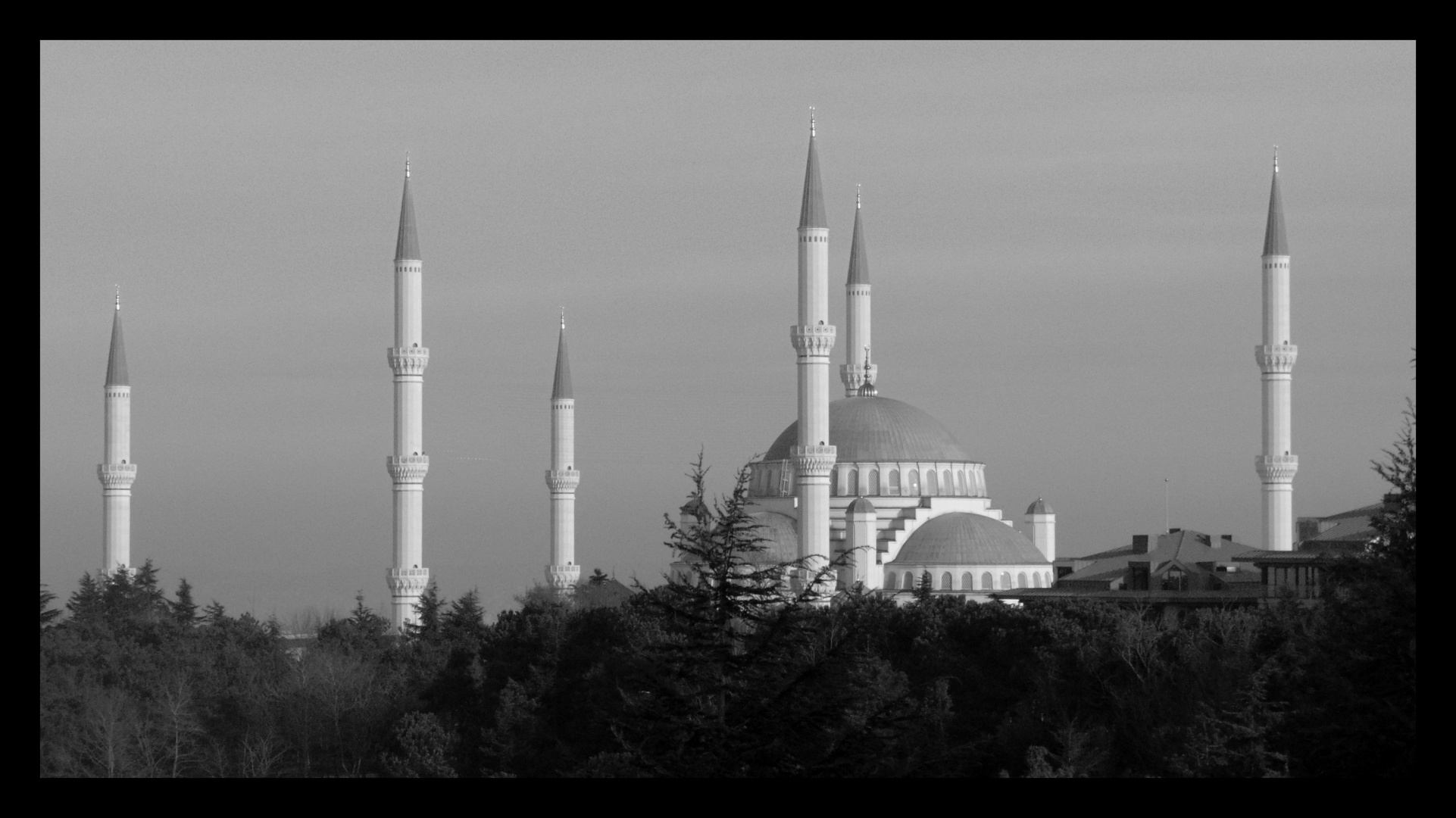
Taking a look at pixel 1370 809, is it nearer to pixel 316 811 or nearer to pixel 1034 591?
pixel 316 811

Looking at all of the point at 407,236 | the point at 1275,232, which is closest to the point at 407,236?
the point at 407,236

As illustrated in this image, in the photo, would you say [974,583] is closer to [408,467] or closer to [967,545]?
[967,545]

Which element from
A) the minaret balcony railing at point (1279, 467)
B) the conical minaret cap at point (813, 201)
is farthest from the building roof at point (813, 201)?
the minaret balcony railing at point (1279, 467)

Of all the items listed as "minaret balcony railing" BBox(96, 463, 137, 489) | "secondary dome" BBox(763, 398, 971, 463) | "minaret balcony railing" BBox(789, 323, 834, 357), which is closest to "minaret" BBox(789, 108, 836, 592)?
"minaret balcony railing" BBox(789, 323, 834, 357)

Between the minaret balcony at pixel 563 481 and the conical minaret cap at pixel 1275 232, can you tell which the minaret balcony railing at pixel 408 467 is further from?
the conical minaret cap at pixel 1275 232

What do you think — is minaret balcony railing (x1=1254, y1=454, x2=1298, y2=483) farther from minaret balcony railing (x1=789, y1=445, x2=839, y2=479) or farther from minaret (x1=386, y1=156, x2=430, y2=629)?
minaret (x1=386, y1=156, x2=430, y2=629)

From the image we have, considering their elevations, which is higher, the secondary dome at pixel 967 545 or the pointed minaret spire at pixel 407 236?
the pointed minaret spire at pixel 407 236
